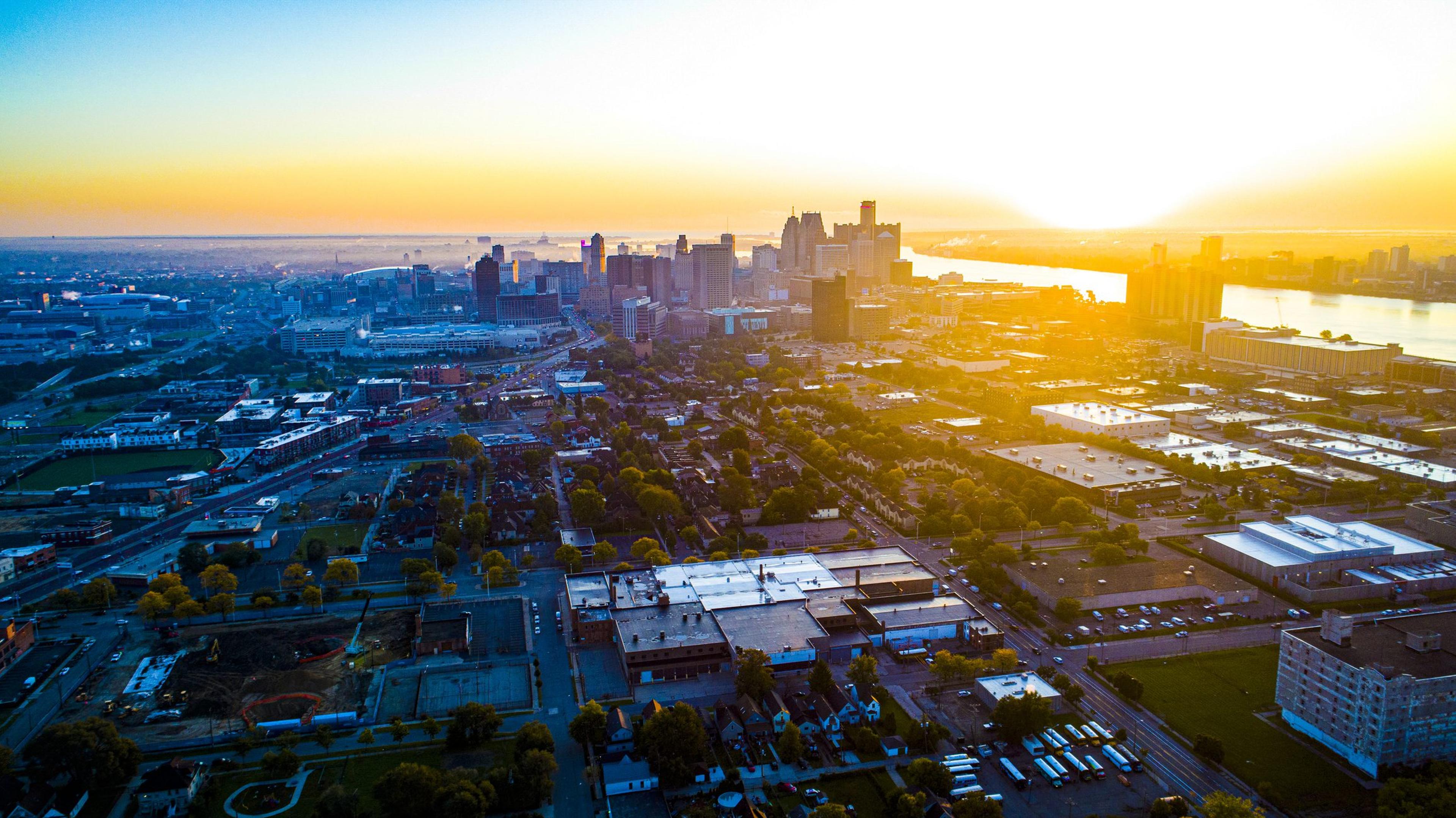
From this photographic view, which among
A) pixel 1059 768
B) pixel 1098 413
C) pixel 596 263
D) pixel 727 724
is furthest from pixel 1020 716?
pixel 596 263

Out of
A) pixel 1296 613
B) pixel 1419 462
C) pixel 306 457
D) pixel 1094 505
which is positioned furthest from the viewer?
pixel 306 457

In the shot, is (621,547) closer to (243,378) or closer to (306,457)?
(306,457)

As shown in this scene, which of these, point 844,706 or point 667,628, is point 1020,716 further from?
point 667,628

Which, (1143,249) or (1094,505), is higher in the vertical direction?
(1143,249)

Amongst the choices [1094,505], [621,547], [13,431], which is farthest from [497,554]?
[13,431]

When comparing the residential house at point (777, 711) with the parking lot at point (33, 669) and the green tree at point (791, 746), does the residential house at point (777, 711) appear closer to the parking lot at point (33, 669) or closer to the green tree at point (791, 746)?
the green tree at point (791, 746)
